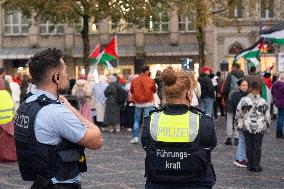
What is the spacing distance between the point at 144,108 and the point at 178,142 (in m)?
11.3

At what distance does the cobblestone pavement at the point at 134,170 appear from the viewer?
10.4 metres

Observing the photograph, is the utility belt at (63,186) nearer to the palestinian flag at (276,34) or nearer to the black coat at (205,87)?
the palestinian flag at (276,34)

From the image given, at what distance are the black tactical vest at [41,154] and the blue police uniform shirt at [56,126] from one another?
0.10 feet

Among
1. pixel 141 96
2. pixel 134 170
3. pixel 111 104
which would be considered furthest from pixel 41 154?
pixel 111 104

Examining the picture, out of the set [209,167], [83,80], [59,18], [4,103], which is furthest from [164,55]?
[209,167]

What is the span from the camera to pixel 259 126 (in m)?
11.4

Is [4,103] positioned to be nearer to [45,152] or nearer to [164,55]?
[45,152]

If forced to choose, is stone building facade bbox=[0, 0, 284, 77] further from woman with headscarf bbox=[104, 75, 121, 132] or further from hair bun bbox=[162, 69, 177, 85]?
hair bun bbox=[162, 69, 177, 85]

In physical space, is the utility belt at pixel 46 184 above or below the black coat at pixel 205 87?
above

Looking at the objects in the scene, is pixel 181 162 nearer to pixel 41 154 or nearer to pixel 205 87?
pixel 41 154

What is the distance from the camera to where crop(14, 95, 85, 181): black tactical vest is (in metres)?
4.52

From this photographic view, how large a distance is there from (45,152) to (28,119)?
0.91ft

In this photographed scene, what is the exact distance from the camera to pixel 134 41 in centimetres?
4819

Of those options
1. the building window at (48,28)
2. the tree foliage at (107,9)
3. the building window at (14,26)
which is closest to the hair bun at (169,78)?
the tree foliage at (107,9)
